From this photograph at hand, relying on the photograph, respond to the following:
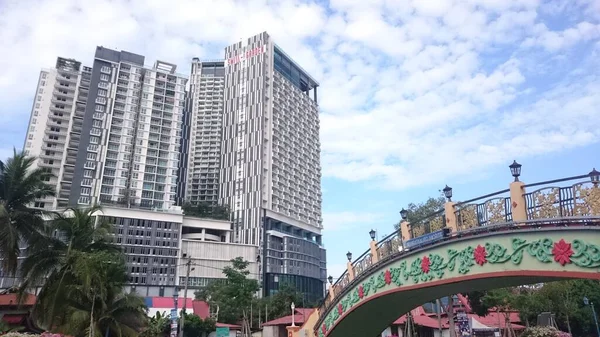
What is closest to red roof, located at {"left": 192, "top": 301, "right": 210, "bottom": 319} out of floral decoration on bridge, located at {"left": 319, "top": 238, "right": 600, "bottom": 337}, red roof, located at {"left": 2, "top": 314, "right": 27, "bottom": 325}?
red roof, located at {"left": 2, "top": 314, "right": 27, "bottom": 325}

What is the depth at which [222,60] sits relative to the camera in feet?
372

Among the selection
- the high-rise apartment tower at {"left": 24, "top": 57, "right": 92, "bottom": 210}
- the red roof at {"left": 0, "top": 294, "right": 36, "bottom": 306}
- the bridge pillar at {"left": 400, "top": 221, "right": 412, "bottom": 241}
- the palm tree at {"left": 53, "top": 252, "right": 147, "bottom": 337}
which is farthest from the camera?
the high-rise apartment tower at {"left": 24, "top": 57, "right": 92, "bottom": 210}

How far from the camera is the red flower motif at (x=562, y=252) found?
7.43m

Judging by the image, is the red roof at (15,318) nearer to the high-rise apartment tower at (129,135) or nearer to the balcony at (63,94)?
the high-rise apartment tower at (129,135)

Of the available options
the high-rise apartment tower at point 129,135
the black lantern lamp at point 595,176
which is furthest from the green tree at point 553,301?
the high-rise apartment tower at point 129,135

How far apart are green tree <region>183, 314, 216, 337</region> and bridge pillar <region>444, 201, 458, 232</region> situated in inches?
1245

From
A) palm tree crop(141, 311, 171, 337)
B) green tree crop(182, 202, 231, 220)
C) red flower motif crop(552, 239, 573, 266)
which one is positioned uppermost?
green tree crop(182, 202, 231, 220)

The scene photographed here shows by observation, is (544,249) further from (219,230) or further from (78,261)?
(219,230)

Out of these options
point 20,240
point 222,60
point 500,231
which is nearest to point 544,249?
point 500,231

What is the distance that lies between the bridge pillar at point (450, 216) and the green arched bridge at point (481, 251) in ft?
0.07

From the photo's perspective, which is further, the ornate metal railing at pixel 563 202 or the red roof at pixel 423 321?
the red roof at pixel 423 321

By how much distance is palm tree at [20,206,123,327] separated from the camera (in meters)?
19.4

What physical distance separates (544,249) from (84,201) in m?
78.9

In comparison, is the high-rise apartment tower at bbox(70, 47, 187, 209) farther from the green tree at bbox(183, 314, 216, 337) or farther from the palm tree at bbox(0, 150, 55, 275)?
the palm tree at bbox(0, 150, 55, 275)
